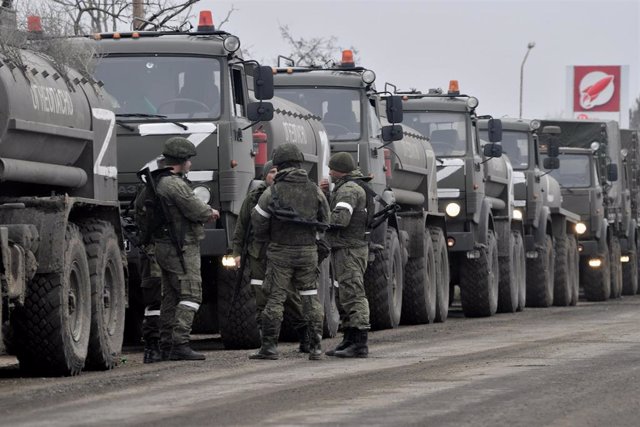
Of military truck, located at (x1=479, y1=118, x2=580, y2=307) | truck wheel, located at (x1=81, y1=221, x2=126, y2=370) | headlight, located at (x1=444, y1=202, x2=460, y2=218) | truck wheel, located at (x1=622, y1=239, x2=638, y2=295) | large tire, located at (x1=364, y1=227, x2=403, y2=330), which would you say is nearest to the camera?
truck wheel, located at (x1=81, y1=221, x2=126, y2=370)

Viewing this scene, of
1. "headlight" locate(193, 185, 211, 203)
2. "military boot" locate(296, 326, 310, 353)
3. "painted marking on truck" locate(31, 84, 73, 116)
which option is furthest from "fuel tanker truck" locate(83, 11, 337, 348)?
"painted marking on truck" locate(31, 84, 73, 116)

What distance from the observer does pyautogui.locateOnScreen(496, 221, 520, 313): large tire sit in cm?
2609

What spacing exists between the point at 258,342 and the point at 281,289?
1.69 metres

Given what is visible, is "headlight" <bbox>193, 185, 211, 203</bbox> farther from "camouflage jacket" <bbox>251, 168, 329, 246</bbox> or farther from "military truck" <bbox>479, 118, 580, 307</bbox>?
"military truck" <bbox>479, 118, 580, 307</bbox>

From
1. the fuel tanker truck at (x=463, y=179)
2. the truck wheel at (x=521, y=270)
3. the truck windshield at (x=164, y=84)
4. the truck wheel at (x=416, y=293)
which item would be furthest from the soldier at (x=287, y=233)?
the truck wheel at (x=521, y=270)

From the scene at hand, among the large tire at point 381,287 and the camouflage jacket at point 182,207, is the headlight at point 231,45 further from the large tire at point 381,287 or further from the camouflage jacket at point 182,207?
the large tire at point 381,287

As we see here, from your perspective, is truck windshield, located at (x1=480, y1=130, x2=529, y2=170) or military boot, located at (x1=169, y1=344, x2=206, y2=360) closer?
military boot, located at (x1=169, y1=344, x2=206, y2=360)

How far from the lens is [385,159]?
20516 millimetres

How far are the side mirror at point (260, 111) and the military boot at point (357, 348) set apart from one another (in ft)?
7.15

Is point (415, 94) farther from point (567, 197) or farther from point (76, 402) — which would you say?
point (76, 402)

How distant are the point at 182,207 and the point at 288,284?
3.88 ft

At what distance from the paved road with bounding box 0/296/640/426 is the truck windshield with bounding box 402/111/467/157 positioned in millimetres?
8056

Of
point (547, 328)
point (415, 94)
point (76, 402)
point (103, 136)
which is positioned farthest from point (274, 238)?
point (415, 94)

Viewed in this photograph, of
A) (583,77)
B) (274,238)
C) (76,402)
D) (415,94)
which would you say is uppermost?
(583,77)
